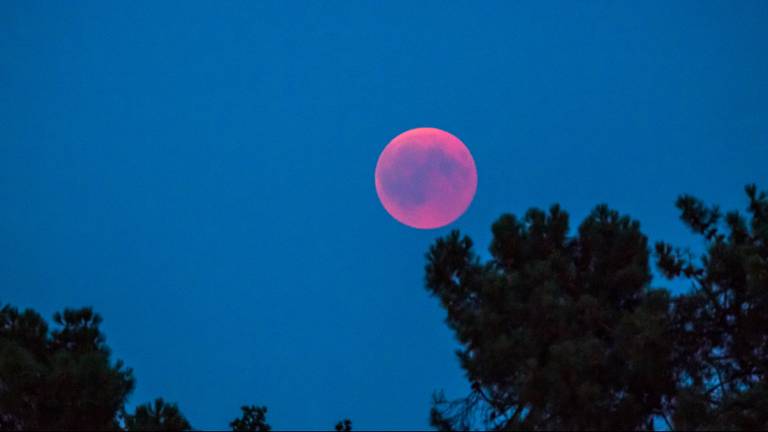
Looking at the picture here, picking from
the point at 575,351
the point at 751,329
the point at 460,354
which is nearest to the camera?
the point at 575,351

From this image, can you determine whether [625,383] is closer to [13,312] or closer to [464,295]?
[464,295]

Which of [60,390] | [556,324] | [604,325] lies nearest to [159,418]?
[60,390]

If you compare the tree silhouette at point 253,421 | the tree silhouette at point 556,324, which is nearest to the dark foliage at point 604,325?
the tree silhouette at point 556,324

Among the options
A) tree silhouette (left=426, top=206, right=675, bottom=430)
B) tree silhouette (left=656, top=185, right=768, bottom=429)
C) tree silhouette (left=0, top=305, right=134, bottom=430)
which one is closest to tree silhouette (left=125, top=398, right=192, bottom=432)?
tree silhouette (left=0, top=305, right=134, bottom=430)

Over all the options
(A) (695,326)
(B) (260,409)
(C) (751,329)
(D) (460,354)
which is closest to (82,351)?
(B) (260,409)

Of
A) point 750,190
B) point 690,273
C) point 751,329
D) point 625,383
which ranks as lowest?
point 625,383

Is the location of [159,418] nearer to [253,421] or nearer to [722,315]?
[253,421]

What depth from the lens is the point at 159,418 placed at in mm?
8266

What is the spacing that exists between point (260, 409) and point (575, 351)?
508cm

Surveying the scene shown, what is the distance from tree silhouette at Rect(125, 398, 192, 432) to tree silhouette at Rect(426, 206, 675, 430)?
11.1 feet

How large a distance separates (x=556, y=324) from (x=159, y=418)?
15.7 ft

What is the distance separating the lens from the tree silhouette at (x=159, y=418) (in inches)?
323

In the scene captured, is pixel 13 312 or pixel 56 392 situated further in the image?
pixel 13 312

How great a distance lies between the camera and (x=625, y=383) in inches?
330
